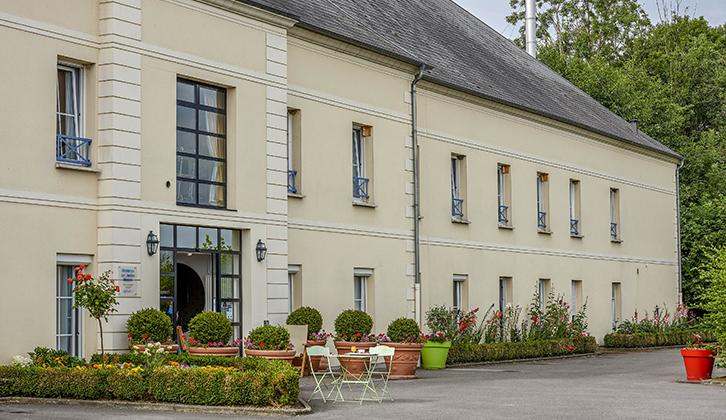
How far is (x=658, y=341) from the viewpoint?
3122 cm

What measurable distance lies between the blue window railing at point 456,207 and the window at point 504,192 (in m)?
2.17

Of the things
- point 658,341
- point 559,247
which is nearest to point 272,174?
point 559,247

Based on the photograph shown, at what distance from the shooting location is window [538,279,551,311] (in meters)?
27.5

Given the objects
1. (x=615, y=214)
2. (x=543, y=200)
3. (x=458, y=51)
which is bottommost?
(x=615, y=214)

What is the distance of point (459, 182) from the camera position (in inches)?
961

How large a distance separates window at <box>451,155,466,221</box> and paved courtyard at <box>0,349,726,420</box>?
16.0ft

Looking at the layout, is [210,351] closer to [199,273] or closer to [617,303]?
[199,273]

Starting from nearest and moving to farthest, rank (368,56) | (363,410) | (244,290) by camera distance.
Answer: (363,410)
(244,290)
(368,56)

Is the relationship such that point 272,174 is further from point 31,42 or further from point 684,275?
point 684,275

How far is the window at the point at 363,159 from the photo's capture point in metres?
20.8

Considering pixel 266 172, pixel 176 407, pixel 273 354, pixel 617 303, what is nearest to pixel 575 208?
pixel 617 303

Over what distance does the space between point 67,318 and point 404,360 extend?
6451 mm

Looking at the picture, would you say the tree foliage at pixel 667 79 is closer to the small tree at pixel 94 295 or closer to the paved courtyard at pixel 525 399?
the paved courtyard at pixel 525 399

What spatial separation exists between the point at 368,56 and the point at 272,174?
15.6 ft
